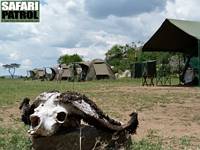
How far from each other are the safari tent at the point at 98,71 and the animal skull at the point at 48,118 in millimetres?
37880

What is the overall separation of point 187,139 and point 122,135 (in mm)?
2294

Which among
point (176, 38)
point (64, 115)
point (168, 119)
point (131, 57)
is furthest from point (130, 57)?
point (64, 115)

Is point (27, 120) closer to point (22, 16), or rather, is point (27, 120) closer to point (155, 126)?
point (155, 126)

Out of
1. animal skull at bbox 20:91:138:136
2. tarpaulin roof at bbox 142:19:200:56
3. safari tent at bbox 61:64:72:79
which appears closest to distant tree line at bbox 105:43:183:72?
safari tent at bbox 61:64:72:79

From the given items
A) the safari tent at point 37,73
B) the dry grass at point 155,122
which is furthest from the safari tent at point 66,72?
the dry grass at point 155,122

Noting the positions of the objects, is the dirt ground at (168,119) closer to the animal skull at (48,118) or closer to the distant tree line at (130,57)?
the animal skull at (48,118)

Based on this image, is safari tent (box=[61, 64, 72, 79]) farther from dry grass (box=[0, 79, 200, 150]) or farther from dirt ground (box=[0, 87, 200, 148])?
dirt ground (box=[0, 87, 200, 148])

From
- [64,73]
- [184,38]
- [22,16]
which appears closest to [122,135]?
[22,16]

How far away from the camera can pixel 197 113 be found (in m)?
11.2

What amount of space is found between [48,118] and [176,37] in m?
22.8

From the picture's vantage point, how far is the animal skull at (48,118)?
5051 millimetres

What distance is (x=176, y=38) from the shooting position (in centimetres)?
2744

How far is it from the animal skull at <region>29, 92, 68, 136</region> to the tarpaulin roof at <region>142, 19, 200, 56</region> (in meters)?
19.2

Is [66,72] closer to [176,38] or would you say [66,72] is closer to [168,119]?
[176,38]
